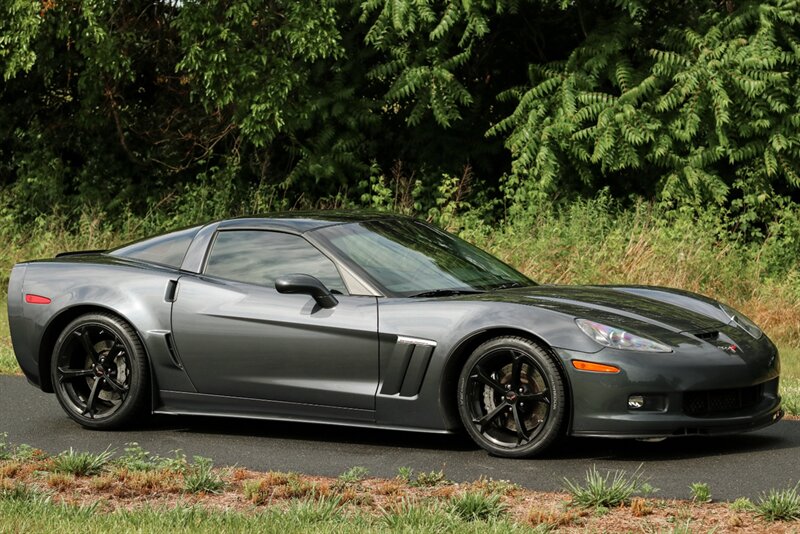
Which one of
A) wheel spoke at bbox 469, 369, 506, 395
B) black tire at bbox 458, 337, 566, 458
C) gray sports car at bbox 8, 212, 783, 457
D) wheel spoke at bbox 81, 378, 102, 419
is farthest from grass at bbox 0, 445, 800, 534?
wheel spoke at bbox 81, 378, 102, 419

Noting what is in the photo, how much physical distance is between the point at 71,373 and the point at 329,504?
3.31m

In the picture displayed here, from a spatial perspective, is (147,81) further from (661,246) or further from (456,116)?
(661,246)

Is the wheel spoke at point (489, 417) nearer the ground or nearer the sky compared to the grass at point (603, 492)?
nearer the sky

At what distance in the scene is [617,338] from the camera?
7.15 meters

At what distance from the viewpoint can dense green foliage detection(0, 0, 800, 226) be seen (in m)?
17.6

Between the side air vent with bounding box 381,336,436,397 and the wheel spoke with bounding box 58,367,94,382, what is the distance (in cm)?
220

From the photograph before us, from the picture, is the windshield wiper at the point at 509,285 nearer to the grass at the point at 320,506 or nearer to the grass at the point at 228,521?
the grass at the point at 320,506

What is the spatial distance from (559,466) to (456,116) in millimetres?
12490

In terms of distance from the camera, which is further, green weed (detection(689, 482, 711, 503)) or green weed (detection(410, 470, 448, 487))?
green weed (detection(410, 470, 448, 487))

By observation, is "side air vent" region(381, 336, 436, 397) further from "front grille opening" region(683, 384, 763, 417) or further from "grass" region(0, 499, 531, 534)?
"grass" region(0, 499, 531, 534)

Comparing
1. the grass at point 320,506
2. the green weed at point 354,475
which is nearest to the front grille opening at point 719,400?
the grass at point 320,506

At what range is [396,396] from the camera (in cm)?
763

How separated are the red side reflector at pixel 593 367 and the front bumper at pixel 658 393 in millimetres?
18

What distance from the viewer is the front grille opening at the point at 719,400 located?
23.4 feet
